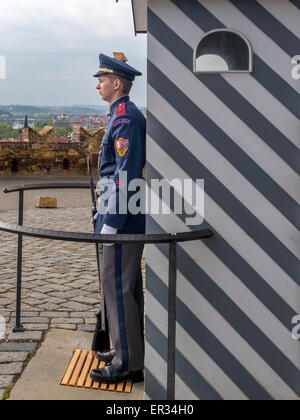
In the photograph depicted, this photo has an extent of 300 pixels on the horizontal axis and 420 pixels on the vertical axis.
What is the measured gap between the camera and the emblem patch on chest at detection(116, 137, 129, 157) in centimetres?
289

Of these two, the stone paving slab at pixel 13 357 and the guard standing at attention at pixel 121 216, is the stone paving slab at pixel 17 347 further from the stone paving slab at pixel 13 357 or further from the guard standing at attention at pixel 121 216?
the guard standing at attention at pixel 121 216

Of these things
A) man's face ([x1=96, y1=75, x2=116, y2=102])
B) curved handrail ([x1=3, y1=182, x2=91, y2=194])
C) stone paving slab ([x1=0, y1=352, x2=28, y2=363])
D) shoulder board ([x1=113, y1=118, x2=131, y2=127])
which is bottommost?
stone paving slab ([x1=0, y1=352, x2=28, y2=363])

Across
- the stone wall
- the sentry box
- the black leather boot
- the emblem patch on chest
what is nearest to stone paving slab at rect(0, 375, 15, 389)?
the black leather boot

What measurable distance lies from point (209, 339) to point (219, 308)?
151mm

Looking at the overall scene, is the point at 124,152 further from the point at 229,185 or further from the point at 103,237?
the point at 103,237

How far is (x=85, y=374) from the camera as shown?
3.19m

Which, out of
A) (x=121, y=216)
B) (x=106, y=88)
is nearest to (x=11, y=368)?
(x=121, y=216)

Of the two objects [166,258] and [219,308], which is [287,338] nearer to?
[219,308]

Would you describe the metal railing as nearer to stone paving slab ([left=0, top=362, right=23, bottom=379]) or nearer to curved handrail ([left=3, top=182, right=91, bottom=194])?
stone paving slab ([left=0, top=362, right=23, bottom=379])

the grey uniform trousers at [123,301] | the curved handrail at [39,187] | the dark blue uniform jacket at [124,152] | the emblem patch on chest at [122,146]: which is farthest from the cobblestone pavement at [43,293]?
the emblem patch on chest at [122,146]

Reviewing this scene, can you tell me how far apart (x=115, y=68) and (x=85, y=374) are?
1.76m

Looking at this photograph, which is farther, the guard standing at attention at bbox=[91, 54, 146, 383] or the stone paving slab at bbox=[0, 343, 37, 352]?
the stone paving slab at bbox=[0, 343, 37, 352]

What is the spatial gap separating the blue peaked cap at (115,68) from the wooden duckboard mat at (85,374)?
1.71m
